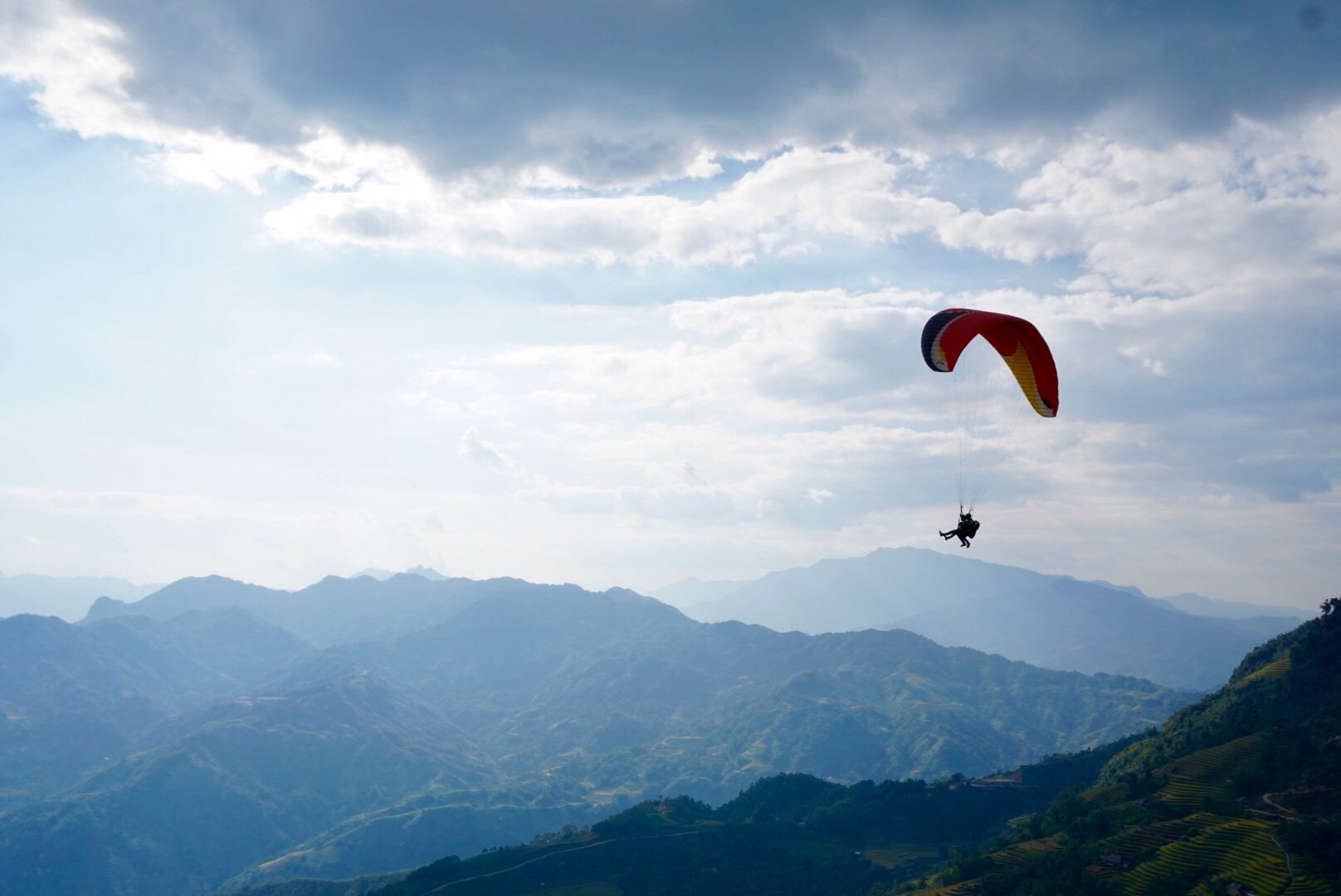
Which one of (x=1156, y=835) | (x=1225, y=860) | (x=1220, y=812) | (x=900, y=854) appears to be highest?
(x=1220, y=812)

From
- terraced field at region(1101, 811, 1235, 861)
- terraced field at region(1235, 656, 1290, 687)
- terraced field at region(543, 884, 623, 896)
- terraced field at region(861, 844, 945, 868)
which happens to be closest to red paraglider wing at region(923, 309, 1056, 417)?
terraced field at region(1101, 811, 1235, 861)

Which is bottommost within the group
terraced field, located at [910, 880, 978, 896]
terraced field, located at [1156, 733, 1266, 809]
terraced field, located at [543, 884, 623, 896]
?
terraced field, located at [543, 884, 623, 896]

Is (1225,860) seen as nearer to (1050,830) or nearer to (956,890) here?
(956,890)

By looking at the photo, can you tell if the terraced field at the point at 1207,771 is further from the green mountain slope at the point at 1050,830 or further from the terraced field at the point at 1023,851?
the terraced field at the point at 1023,851

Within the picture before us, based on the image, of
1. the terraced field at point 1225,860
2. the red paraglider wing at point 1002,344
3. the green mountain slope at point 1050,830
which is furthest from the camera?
the green mountain slope at point 1050,830

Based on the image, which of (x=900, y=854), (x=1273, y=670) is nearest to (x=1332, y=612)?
(x=1273, y=670)

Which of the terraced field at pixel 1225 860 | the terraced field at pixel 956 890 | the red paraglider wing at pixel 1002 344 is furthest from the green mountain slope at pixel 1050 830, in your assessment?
the red paraglider wing at pixel 1002 344

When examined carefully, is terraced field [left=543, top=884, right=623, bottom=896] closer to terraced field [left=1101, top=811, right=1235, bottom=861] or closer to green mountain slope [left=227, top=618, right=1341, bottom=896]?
green mountain slope [left=227, top=618, right=1341, bottom=896]

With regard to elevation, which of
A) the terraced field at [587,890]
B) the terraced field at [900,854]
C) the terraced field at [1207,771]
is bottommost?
the terraced field at [587,890]
